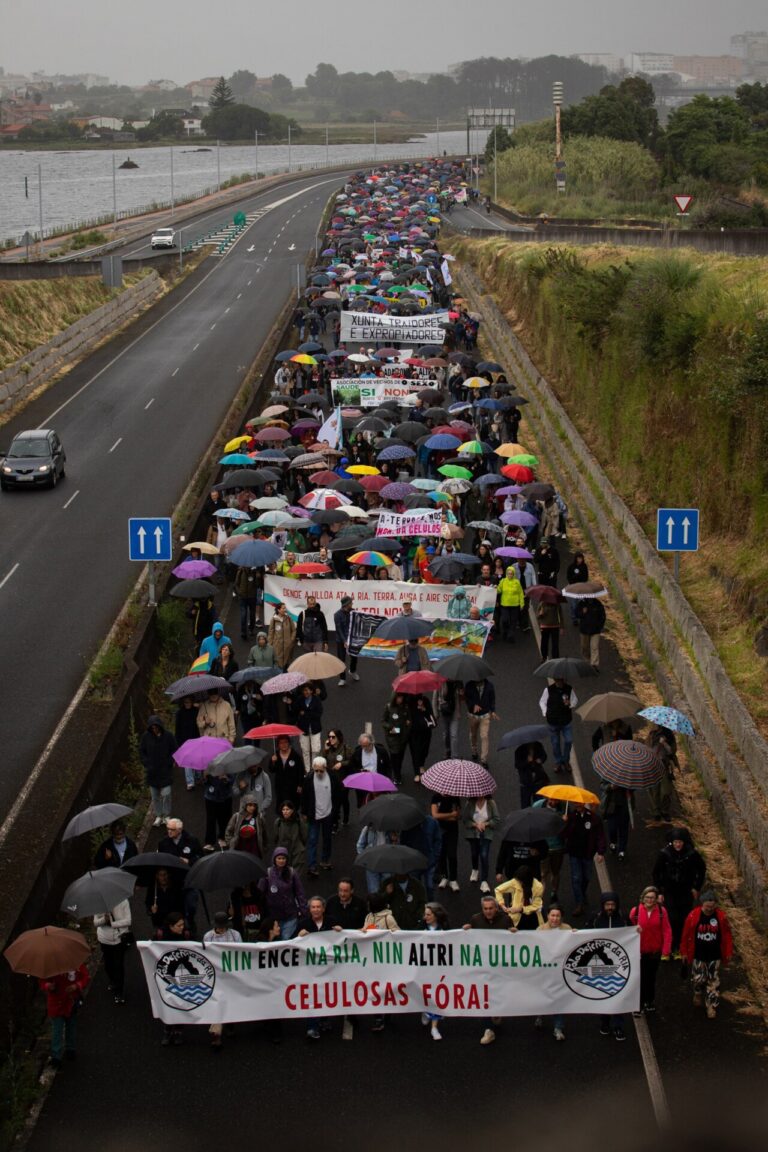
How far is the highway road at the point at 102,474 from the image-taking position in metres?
22.5

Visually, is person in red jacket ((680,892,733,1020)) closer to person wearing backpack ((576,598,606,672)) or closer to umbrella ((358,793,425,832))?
→ umbrella ((358,793,425,832))

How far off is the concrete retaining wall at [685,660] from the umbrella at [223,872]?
4869 millimetres

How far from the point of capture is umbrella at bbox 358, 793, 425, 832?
13772mm

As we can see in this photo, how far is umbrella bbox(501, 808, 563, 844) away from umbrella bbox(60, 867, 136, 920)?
342 centimetres

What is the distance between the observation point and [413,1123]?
37.1 feet

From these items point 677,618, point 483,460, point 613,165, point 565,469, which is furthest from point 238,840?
point 613,165

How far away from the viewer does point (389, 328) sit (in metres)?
46.1

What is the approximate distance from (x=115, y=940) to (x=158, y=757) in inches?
145

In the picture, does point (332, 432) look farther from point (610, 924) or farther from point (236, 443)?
point (610, 924)

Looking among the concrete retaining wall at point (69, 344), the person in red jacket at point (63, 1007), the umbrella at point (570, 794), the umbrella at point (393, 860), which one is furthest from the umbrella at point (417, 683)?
the concrete retaining wall at point (69, 344)

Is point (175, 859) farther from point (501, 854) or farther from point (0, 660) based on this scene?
point (0, 660)

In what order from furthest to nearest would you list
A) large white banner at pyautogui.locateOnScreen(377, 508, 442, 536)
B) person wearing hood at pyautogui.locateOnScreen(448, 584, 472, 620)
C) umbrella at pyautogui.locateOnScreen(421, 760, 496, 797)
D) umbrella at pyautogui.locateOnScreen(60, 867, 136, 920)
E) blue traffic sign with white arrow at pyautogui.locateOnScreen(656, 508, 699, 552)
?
large white banner at pyautogui.locateOnScreen(377, 508, 442, 536), person wearing hood at pyautogui.locateOnScreen(448, 584, 472, 620), blue traffic sign with white arrow at pyautogui.locateOnScreen(656, 508, 699, 552), umbrella at pyautogui.locateOnScreen(421, 760, 496, 797), umbrella at pyautogui.locateOnScreen(60, 867, 136, 920)

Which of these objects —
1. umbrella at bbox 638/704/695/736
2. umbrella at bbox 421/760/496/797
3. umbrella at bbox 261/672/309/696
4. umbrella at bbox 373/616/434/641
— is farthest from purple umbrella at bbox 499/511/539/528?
umbrella at bbox 421/760/496/797

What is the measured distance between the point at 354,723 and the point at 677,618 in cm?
498
